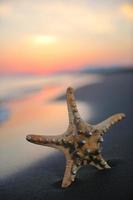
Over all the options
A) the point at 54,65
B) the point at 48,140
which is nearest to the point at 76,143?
the point at 48,140

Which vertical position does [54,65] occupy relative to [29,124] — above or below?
above

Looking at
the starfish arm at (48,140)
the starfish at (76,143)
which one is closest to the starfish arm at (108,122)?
the starfish at (76,143)

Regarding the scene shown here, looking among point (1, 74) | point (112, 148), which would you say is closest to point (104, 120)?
point (112, 148)

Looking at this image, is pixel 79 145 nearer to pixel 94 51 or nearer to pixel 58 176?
pixel 58 176

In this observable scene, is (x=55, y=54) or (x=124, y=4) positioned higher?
(x=124, y=4)

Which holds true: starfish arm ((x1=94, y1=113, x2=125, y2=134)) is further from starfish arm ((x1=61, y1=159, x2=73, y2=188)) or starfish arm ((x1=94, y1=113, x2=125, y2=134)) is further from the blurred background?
starfish arm ((x1=61, y1=159, x2=73, y2=188))

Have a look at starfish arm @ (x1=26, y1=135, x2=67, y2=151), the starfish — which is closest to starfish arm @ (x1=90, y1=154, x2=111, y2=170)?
the starfish

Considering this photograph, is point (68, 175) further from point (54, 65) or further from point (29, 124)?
point (54, 65)
